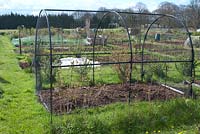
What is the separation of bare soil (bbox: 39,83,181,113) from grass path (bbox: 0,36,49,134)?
0.36m

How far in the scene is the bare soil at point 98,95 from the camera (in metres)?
7.31

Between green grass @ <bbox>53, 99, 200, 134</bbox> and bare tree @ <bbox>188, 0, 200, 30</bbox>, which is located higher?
bare tree @ <bbox>188, 0, 200, 30</bbox>

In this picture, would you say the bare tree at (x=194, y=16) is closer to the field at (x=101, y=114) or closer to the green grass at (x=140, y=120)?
the field at (x=101, y=114)

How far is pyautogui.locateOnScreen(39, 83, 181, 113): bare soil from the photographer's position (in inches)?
288

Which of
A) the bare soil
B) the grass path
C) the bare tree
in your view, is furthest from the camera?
the bare tree

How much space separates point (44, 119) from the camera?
6.43 m

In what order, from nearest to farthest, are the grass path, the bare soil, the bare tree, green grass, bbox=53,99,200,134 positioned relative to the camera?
green grass, bbox=53,99,200,134
the grass path
the bare soil
the bare tree

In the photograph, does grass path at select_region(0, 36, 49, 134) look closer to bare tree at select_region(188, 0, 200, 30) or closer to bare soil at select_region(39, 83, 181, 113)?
bare soil at select_region(39, 83, 181, 113)

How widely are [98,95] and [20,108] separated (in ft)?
6.23

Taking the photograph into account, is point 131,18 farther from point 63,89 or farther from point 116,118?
point 116,118

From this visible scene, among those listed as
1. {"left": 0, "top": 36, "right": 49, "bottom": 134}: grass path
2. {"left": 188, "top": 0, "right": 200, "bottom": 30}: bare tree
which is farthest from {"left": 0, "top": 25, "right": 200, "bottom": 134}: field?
{"left": 188, "top": 0, "right": 200, "bottom": 30}: bare tree

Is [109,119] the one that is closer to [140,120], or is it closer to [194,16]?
[140,120]

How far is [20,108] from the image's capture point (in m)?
7.32

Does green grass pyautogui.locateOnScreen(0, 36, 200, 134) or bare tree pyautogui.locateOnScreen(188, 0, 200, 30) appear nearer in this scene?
green grass pyautogui.locateOnScreen(0, 36, 200, 134)
